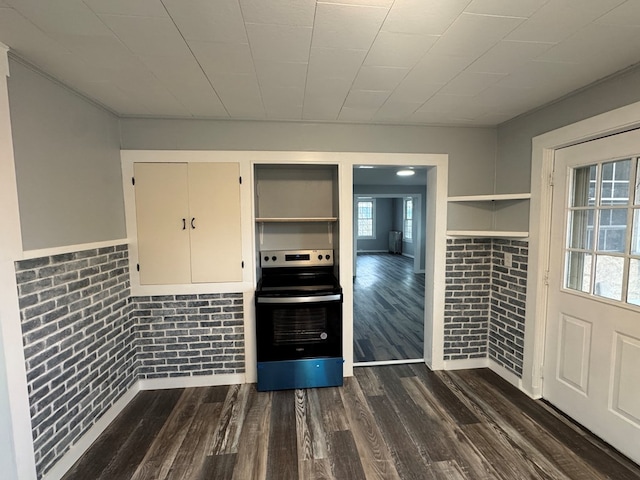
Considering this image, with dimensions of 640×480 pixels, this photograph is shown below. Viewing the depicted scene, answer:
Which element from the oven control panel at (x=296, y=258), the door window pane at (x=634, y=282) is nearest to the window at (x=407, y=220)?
the oven control panel at (x=296, y=258)

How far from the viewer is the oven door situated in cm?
238

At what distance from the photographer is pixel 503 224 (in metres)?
2.56

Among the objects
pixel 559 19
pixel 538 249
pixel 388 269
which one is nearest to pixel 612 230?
pixel 538 249

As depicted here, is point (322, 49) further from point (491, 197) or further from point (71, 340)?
point (71, 340)

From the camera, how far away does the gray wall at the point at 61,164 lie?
1.45m

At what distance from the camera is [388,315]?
167 inches

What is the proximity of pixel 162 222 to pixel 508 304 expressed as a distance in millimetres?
2982

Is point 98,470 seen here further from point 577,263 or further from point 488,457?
point 577,263

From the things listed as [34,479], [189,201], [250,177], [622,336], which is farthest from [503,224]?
[34,479]

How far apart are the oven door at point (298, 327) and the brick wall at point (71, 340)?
3.42 ft

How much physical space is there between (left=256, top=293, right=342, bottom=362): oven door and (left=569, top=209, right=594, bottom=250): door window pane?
1.72 meters

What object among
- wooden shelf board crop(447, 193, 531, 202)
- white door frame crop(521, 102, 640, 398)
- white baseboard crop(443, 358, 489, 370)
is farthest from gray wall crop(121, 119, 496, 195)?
white baseboard crop(443, 358, 489, 370)

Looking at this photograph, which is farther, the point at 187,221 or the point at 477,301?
the point at 477,301

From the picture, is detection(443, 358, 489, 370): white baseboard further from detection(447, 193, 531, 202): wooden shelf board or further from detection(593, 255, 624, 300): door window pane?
detection(447, 193, 531, 202): wooden shelf board
